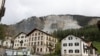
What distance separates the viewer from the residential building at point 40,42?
99.9m

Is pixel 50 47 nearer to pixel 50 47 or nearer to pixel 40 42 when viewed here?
pixel 50 47

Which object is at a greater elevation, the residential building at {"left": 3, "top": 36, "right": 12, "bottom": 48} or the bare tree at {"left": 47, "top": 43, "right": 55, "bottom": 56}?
the residential building at {"left": 3, "top": 36, "right": 12, "bottom": 48}

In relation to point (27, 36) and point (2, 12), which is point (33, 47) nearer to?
point (27, 36)

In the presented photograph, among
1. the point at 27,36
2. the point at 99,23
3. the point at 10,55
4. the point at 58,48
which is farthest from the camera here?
the point at 27,36

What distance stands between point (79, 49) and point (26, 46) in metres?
28.2

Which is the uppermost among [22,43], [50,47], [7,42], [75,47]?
[7,42]

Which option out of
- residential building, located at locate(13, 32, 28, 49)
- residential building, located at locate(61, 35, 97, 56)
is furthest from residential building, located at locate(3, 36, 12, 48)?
residential building, located at locate(61, 35, 97, 56)

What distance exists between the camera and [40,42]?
338ft

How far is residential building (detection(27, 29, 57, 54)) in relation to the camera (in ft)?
328

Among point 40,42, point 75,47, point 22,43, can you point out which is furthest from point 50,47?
point 75,47


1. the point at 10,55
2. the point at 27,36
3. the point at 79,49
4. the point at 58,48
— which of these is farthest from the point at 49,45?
the point at 10,55

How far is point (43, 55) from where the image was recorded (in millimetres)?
90688

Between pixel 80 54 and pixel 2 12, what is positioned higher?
pixel 2 12

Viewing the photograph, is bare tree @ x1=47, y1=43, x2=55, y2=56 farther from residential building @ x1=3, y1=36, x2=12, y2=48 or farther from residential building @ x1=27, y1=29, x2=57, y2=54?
residential building @ x1=3, y1=36, x2=12, y2=48
